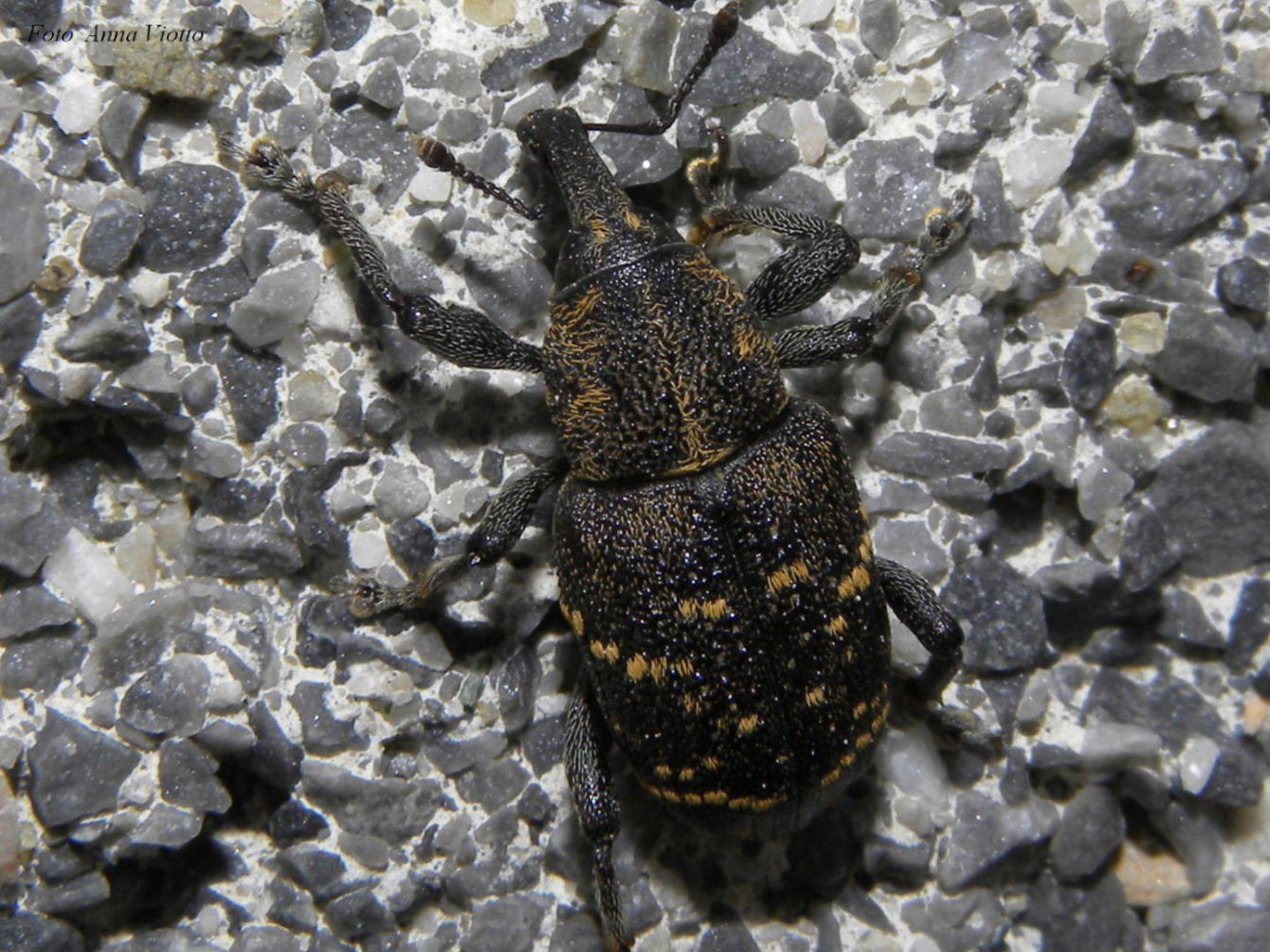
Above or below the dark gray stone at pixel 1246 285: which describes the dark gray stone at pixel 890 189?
above

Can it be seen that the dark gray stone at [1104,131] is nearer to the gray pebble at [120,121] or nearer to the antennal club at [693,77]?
the antennal club at [693,77]

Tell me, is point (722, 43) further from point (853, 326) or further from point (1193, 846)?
point (1193, 846)

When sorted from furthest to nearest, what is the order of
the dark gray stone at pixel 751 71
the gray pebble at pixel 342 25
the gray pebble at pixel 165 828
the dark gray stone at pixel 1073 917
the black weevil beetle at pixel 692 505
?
the dark gray stone at pixel 1073 917 → the dark gray stone at pixel 751 71 → the gray pebble at pixel 342 25 → the gray pebble at pixel 165 828 → the black weevil beetle at pixel 692 505

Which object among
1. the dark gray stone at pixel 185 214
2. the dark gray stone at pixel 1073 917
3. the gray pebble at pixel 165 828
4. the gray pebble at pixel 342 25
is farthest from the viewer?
the dark gray stone at pixel 1073 917

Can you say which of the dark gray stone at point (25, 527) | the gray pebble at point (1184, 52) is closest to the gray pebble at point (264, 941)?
the dark gray stone at point (25, 527)

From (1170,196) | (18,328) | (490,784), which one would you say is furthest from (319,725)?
(1170,196)

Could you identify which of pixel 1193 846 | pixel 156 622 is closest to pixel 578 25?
pixel 156 622

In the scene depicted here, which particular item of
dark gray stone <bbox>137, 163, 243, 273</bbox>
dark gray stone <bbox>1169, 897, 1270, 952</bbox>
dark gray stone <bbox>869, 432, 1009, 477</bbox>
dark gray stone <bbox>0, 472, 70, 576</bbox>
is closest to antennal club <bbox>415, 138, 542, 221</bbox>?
dark gray stone <bbox>137, 163, 243, 273</bbox>
